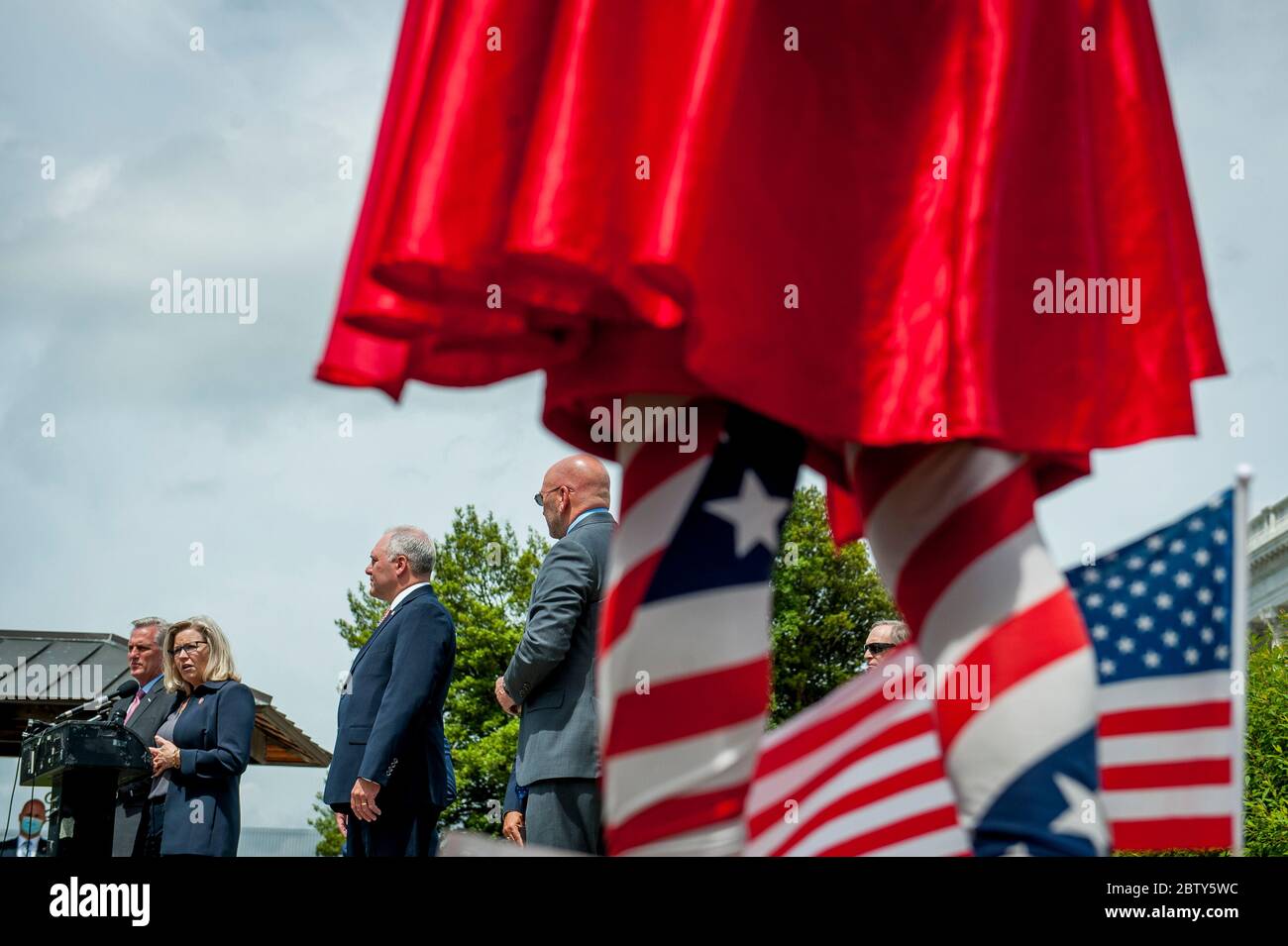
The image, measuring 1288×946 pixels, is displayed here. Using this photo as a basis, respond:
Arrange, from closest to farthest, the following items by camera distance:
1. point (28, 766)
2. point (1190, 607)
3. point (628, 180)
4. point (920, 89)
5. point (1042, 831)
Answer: point (1042, 831) < point (628, 180) < point (920, 89) < point (1190, 607) < point (28, 766)

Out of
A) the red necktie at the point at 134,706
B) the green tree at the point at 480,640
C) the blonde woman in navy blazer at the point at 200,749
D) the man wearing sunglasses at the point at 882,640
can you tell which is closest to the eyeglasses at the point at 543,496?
the blonde woman in navy blazer at the point at 200,749

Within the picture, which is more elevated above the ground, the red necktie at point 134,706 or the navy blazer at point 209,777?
the red necktie at point 134,706

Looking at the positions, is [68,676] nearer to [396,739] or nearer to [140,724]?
[140,724]

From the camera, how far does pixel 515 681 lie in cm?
476

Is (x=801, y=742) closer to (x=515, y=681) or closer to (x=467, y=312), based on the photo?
(x=467, y=312)

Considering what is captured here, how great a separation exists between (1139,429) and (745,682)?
0.58m

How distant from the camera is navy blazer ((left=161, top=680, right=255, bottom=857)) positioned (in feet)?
19.8

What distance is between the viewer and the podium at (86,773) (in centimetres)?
580

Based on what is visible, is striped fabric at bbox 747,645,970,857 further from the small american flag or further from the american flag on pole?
the small american flag

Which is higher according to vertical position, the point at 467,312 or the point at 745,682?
the point at 467,312

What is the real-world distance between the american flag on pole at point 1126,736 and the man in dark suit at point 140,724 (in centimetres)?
431

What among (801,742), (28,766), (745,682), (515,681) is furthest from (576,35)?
(28,766)

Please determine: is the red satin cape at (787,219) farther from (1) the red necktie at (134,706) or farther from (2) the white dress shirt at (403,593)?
(1) the red necktie at (134,706)

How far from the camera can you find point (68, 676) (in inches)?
646
